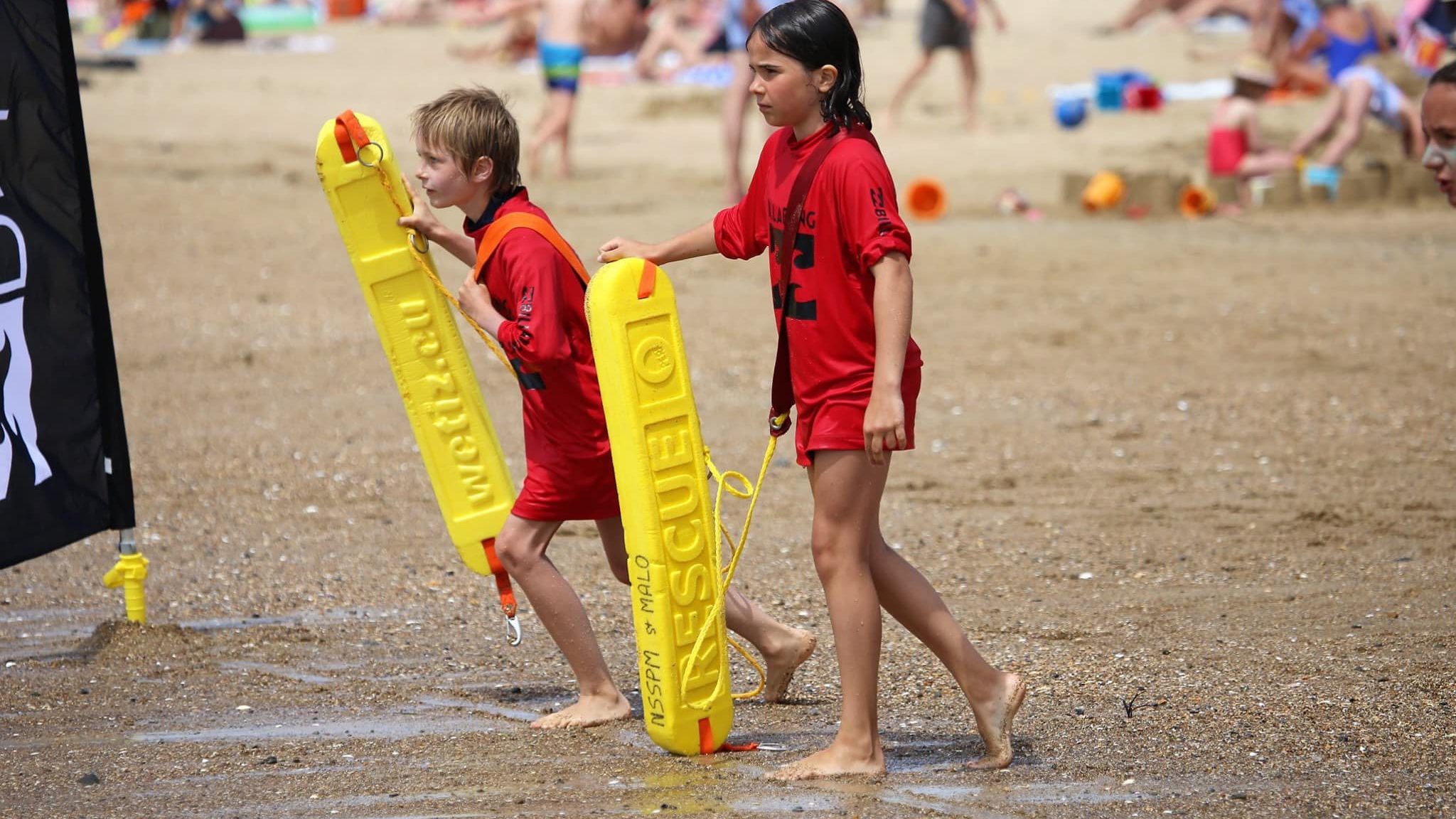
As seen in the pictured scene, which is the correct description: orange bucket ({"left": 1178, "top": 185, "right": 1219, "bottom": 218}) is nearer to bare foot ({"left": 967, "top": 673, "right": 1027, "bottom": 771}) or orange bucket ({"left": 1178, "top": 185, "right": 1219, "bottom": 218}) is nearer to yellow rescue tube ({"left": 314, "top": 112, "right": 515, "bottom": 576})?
yellow rescue tube ({"left": 314, "top": 112, "right": 515, "bottom": 576})

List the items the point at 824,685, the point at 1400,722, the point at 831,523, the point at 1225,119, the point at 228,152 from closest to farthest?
the point at 831,523 < the point at 1400,722 < the point at 824,685 < the point at 1225,119 < the point at 228,152

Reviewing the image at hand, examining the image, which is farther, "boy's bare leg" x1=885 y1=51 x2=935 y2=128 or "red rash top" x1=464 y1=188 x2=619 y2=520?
"boy's bare leg" x1=885 y1=51 x2=935 y2=128

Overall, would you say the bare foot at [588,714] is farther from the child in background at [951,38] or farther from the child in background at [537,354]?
the child in background at [951,38]

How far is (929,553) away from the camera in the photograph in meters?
5.68

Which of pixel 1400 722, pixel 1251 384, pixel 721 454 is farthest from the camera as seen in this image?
pixel 1251 384

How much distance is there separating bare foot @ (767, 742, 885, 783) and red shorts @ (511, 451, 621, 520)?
2.67 feet

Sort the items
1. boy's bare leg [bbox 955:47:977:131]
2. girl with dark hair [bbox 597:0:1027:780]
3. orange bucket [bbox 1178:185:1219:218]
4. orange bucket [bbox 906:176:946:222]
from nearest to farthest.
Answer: girl with dark hair [bbox 597:0:1027:780]
orange bucket [bbox 906:176:946:222]
orange bucket [bbox 1178:185:1219:218]
boy's bare leg [bbox 955:47:977:131]

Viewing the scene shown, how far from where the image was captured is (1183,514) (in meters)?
6.06

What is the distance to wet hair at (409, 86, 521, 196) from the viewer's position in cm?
395

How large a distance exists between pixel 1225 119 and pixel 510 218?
10.3 meters

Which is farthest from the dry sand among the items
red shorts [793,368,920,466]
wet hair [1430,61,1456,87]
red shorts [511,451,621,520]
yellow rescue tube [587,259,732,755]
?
wet hair [1430,61,1456,87]

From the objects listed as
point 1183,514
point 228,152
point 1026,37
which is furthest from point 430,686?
point 1026,37

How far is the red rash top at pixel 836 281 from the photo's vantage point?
3383mm

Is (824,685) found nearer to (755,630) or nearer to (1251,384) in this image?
(755,630)
